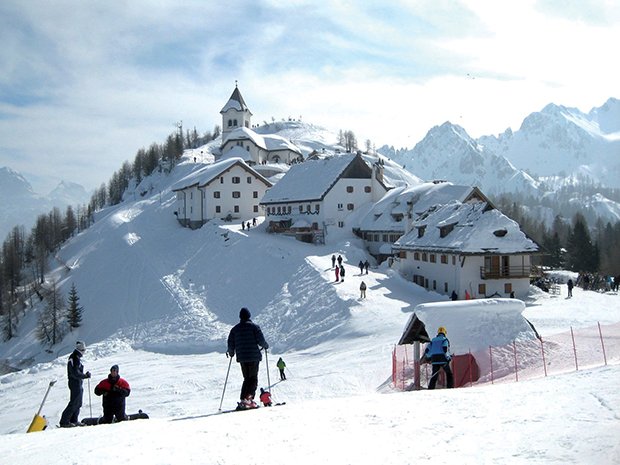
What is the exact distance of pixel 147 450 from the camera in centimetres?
802

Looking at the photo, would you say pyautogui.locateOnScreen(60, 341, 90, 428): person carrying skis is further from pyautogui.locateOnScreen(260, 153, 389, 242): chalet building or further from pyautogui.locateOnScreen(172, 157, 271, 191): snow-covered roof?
pyautogui.locateOnScreen(172, 157, 271, 191): snow-covered roof

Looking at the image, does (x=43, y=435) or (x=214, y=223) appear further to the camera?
(x=214, y=223)

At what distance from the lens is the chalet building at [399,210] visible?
56.0 metres

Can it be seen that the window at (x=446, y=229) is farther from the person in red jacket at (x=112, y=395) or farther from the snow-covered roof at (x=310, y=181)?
the person in red jacket at (x=112, y=395)

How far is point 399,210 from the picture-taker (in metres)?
57.8

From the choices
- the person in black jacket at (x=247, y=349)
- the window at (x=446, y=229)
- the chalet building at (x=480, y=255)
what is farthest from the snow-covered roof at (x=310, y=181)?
the person in black jacket at (x=247, y=349)

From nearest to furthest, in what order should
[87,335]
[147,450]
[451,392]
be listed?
[147,450]
[451,392]
[87,335]

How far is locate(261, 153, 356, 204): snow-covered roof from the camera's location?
206 feet

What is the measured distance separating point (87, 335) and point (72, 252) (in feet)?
129

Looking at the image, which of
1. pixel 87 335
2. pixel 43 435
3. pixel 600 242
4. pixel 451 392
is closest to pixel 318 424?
pixel 451 392

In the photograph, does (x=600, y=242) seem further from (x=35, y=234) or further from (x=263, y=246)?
(x=35, y=234)

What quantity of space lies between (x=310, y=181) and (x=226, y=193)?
11.5 metres

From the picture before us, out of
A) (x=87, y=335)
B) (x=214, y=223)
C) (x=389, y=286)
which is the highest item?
(x=214, y=223)

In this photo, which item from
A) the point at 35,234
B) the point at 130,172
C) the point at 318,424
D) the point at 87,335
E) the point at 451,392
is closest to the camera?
the point at 318,424
